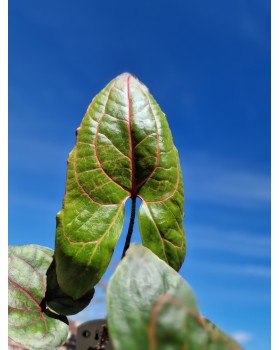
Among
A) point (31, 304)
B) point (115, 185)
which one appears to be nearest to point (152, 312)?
point (115, 185)

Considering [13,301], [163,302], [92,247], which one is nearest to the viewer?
[163,302]

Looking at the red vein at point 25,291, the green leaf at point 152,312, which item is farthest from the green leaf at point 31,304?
the green leaf at point 152,312

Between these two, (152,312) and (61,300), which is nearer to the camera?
(152,312)

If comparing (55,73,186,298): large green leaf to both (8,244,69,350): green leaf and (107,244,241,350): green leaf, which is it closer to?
(8,244,69,350): green leaf

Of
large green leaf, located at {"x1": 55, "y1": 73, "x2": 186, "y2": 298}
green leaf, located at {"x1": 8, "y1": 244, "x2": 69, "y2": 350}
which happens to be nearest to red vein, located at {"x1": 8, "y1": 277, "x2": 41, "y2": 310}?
green leaf, located at {"x1": 8, "y1": 244, "x2": 69, "y2": 350}

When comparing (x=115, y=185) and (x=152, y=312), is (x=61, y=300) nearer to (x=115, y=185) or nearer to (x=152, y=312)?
(x=115, y=185)

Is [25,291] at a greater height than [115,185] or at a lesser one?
lesser
